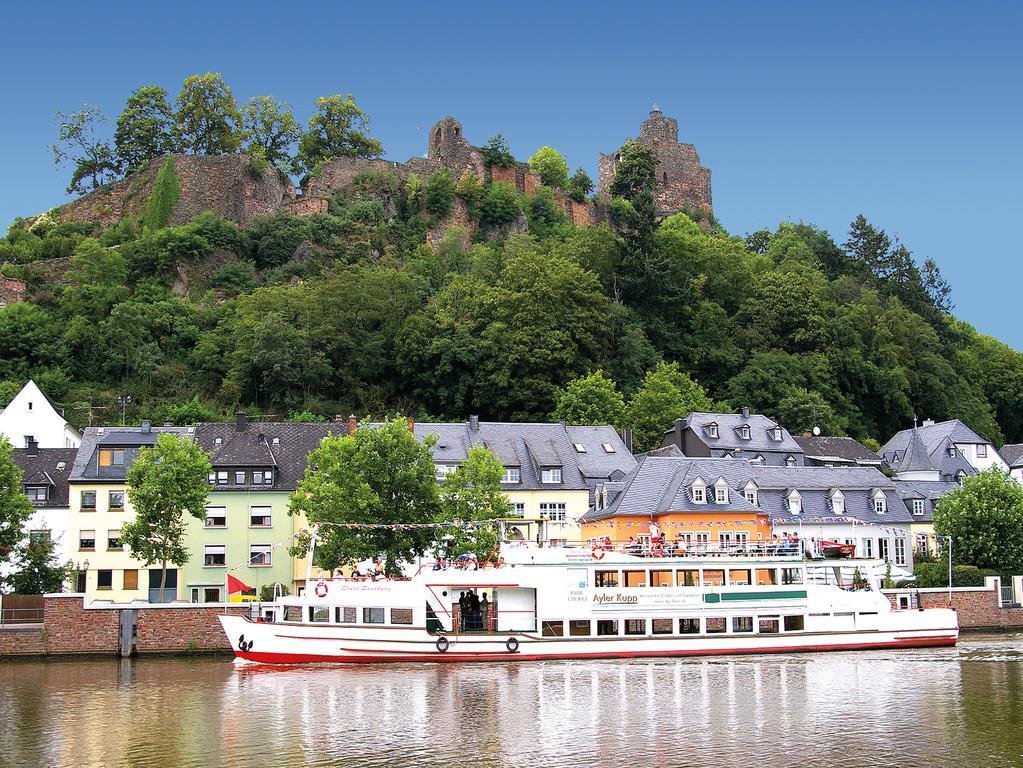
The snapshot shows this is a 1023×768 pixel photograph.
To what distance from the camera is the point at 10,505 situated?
5128cm

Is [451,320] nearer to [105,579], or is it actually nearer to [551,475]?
[551,475]

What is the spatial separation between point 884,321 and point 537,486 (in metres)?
44.8

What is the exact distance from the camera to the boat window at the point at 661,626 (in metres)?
45.0

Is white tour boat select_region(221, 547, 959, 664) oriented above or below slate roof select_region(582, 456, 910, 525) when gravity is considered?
below

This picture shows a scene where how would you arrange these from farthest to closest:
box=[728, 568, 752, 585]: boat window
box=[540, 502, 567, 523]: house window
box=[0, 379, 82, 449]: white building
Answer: box=[0, 379, 82, 449]: white building < box=[540, 502, 567, 523]: house window < box=[728, 568, 752, 585]: boat window

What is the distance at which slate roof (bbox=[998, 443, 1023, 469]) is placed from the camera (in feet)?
277

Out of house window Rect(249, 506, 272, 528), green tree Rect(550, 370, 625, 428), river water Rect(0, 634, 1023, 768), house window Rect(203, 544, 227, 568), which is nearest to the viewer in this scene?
river water Rect(0, 634, 1023, 768)

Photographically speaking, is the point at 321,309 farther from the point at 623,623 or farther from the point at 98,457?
the point at 623,623

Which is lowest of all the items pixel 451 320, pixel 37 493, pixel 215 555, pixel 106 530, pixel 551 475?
pixel 215 555

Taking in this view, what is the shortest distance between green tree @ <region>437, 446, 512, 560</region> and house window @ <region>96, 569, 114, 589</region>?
1662cm

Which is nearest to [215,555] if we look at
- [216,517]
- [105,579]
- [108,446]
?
[216,517]

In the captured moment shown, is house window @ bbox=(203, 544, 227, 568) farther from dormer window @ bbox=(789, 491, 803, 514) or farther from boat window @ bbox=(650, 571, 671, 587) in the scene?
dormer window @ bbox=(789, 491, 803, 514)

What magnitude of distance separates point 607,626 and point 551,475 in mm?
20536

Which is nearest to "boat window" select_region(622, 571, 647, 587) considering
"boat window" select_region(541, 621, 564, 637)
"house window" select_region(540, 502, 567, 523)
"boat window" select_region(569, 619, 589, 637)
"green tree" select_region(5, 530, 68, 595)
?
"boat window" select_region(569, 619, 589, 637)
